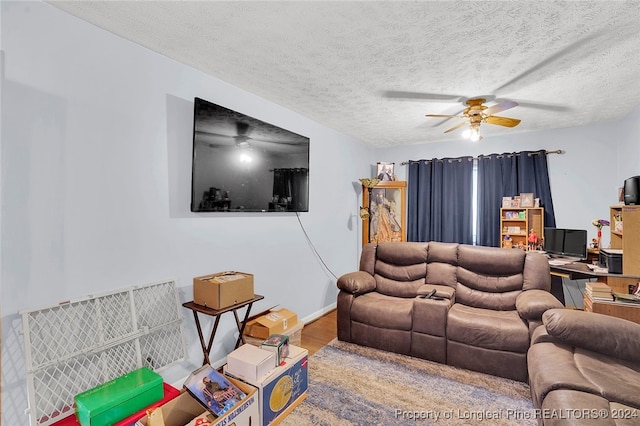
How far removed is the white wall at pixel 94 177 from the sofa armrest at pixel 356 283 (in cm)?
92

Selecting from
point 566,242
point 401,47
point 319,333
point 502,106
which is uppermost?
point 401,47

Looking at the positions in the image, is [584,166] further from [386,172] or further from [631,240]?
[386,172]

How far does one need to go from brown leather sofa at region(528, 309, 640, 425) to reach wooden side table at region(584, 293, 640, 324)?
29.1 inches

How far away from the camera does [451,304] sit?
289 cm

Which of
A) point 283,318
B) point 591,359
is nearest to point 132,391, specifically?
point 283,318

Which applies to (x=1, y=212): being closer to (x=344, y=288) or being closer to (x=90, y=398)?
(x=90, y=398)

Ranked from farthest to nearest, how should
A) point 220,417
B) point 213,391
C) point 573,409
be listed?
point 213,391, point 220,417, point 573,409

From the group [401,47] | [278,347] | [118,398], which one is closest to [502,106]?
[401,47]

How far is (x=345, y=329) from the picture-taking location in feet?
10.4

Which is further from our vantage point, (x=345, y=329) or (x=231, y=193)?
(x=345, y=329)

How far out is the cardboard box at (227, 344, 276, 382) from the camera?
1.94 m

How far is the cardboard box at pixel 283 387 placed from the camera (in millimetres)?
1910

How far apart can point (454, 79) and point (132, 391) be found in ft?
10.3

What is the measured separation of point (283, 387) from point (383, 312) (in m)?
1.27
